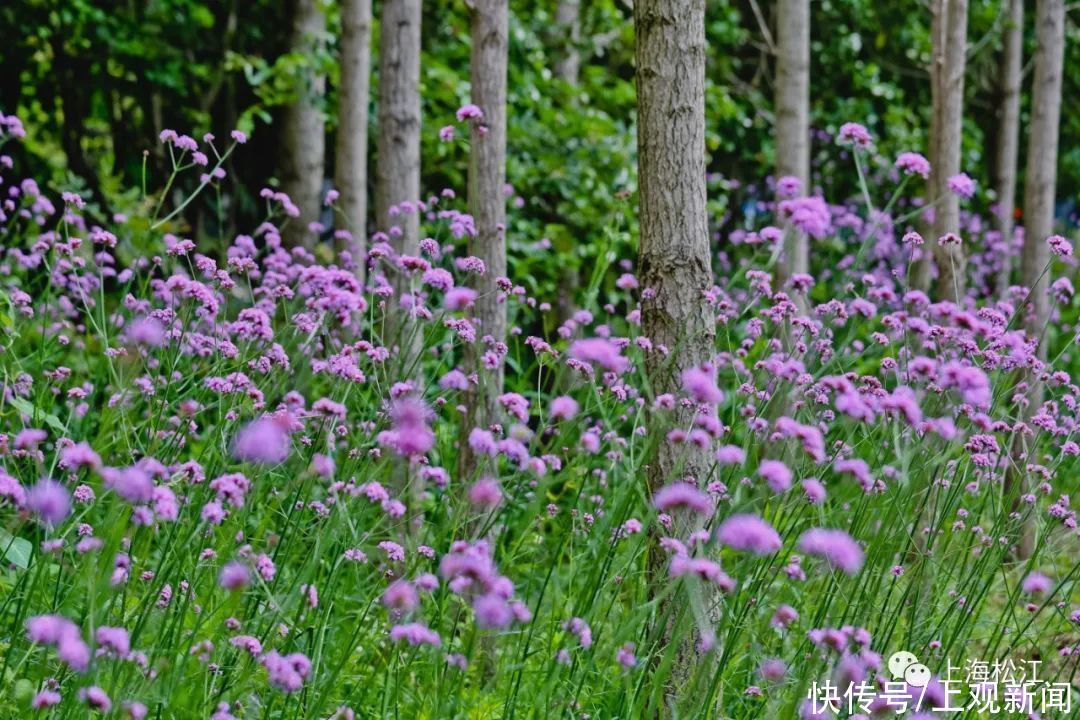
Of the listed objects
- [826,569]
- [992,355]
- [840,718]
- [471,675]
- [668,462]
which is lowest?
[471,675]

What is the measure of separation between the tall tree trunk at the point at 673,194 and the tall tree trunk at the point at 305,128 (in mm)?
3753

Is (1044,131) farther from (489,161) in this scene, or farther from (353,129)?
(353,129)

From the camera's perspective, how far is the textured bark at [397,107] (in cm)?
495

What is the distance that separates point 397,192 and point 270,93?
1.94 metres

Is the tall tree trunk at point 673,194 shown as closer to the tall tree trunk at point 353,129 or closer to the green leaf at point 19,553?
the green leaf at point 19,553

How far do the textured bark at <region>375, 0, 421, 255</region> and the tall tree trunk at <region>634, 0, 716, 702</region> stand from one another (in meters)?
1.98

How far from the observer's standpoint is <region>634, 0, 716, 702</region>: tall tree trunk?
3062 millimetres

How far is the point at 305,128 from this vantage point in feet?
21.6

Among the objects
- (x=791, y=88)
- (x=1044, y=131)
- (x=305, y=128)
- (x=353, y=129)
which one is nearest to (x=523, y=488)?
(x=353, y=129)

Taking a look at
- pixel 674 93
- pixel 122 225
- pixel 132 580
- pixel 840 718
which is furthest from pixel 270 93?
pixel 840 718

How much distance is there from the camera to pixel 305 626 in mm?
2902

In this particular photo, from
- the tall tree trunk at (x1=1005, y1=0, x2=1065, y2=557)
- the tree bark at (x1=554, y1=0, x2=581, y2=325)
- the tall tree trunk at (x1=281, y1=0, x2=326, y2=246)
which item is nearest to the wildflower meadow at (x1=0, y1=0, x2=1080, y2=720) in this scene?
the tall tree trunk at (x1=1005, y1=0, x2=1065, y2=557)

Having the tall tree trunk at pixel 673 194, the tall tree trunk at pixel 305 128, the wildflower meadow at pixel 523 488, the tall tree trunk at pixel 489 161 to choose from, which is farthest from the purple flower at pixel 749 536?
the tall tree trunk at pixel 305 128

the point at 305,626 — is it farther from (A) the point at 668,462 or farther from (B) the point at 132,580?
(A) the point at 668,462
